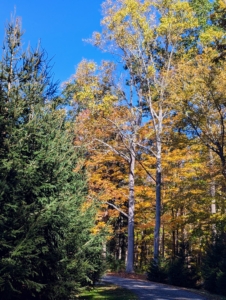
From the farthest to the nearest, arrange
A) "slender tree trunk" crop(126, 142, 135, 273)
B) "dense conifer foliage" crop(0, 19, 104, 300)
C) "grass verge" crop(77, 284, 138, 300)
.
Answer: "slender tree trunk" crop(126, 142, 135, 273), "grass verge" crop(77, 284, 138, 300), "dense conifer foliage" crop(0, 19, 104, 300)

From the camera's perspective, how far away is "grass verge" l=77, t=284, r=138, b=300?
36.7ft

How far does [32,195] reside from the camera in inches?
341

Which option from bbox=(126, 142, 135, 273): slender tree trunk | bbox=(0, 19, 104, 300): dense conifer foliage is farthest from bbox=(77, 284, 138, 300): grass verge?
bbox=(126, 142, 135, 273): slender tree trunk

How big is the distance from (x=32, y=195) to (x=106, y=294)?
575 cm

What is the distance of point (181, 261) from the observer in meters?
15.7

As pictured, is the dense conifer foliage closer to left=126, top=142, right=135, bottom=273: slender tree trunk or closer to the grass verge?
the grass verge

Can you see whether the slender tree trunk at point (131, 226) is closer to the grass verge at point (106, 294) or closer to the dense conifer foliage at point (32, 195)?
the grass verge at point (106, 294)

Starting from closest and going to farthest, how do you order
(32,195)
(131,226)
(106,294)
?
(32,195)
(106,294)
(131,226)

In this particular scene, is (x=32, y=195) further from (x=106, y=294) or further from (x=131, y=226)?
(x=131, y=226)

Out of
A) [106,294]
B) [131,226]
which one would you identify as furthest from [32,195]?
[131,226]

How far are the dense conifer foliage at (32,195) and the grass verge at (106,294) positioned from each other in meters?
2.03

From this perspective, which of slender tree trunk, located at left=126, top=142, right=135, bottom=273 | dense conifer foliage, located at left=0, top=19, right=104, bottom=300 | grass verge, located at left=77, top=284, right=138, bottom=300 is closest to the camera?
dense conifer foliage, located at left=0, top=19, right=104, bottom=300

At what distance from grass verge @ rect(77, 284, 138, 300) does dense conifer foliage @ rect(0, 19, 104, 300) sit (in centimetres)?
203

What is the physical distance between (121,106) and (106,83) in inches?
78.8
